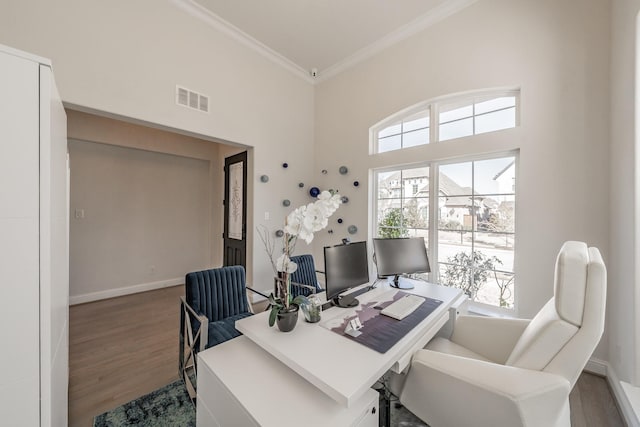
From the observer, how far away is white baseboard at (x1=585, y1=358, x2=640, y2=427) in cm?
139

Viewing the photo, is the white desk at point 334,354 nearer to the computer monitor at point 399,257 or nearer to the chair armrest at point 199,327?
the chair armrest at point 199,327

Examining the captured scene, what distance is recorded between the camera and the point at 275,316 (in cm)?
129

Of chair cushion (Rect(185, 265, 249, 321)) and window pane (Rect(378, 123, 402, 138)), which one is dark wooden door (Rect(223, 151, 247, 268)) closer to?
chair cushion (Rect(185, 265, 249, 321))

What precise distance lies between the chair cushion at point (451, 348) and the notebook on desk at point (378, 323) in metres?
0.22

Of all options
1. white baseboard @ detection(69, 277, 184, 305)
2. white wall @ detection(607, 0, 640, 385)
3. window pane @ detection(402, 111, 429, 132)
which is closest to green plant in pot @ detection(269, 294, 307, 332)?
white wall @ detection(607, 0, 640, 385)

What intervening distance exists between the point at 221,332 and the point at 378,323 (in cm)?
117

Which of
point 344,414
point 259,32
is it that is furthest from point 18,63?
point 259,32

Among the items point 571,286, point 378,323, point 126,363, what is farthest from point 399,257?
point 126,363

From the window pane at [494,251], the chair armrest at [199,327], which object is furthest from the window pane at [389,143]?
the chair armrest at [199,327]

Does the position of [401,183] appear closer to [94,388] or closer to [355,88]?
[355,88]

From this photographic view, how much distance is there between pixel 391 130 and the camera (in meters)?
3.37

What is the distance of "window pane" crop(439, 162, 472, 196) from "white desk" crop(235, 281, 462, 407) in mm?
1682

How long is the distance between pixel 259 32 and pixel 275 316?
3.55m

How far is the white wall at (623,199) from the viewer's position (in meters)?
1.53
